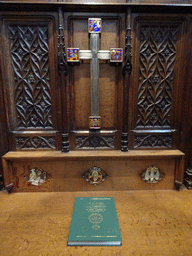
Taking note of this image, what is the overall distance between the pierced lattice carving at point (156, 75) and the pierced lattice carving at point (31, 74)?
87 centimetres

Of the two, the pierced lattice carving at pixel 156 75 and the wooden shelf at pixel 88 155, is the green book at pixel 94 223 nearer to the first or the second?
the wooden shelf at pixel 88 155

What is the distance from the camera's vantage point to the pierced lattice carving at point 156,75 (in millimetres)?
1498

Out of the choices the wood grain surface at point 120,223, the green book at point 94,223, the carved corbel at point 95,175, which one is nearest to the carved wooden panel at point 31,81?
the carved corbel at point 95,175

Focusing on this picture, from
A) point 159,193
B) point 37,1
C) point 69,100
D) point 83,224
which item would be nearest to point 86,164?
point 83,224

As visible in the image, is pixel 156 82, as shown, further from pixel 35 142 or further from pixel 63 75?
pixel 35 142

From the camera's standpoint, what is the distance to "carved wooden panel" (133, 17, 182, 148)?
1493mm

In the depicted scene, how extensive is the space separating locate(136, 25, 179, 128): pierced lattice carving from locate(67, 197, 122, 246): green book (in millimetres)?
797

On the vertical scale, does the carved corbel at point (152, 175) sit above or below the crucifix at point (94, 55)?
below

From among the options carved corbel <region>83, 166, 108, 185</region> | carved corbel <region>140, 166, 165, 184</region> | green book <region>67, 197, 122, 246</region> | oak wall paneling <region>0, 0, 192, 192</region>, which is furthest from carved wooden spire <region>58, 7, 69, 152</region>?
carved corbel <region>140, 166, 165, 184</region>

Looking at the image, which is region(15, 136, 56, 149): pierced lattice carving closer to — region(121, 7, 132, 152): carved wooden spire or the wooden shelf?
the wooden shelf

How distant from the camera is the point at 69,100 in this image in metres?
1.57

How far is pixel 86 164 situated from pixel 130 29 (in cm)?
125

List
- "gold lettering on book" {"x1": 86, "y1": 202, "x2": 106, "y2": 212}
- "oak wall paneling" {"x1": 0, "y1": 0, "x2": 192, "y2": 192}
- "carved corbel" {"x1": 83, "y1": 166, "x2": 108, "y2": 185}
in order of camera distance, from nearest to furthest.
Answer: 1. "gold lettering on book" {"x1": 86, "y1": 202, "x2": 106, "y2": 212}
2. "oak wall paneling" {"x1": 0, "y1": 0, "x2": 192, "y2": 192}
3. "carved corbel" {"x1": 83, "y1": 166, "x2": 108, "y2": 185}

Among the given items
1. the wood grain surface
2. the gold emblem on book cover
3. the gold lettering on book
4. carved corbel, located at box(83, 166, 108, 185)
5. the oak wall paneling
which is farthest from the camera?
carved corbel, located at box(83, 166, 108, 185)
